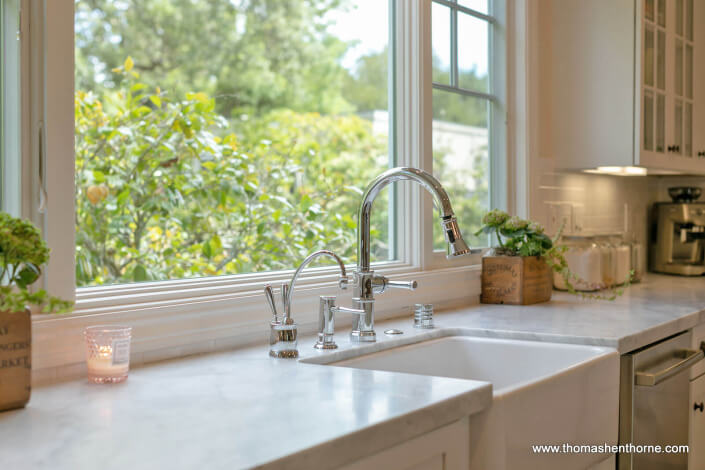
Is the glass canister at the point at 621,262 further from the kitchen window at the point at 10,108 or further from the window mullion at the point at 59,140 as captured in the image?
the kitchen window at the point at 10,108

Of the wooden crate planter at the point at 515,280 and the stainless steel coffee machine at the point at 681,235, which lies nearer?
the wooden crate planter at the point at 515,280

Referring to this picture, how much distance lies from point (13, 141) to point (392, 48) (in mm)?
1454

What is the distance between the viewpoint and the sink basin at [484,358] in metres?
1.79

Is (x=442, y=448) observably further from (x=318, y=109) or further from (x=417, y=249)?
(x=318, y=109)

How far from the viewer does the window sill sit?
1353 mm

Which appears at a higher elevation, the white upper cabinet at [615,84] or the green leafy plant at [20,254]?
the white upper cabinet at [615,84]

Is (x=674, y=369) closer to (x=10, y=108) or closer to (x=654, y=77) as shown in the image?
(x=654, y=77)

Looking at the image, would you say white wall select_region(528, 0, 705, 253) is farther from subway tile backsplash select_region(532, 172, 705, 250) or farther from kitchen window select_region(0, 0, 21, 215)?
kitchen window select_region(0, 0, 21, 215)

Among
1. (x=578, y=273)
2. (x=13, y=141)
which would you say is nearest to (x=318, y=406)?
(x=13, y=141)

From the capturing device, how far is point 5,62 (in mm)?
1363

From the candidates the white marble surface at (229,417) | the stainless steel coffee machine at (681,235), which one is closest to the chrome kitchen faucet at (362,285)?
the white marble surface at (229,417)

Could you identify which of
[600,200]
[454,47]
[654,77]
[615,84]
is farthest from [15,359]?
[600,200]

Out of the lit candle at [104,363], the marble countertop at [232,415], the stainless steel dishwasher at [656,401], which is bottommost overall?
the stainless steel dishwasher at [656,401]

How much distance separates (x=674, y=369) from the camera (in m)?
1.98
